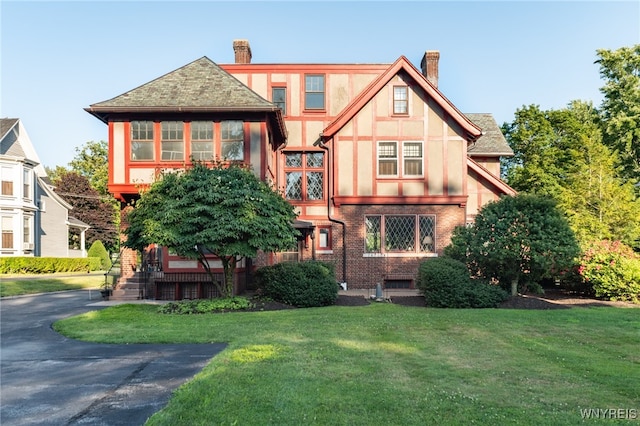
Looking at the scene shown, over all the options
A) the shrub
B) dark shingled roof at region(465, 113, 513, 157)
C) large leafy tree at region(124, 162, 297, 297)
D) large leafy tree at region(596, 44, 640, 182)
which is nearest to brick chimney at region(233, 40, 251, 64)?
large leafy tree at region(124, 162, 297, 297)

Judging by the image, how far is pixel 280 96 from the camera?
2214 cm

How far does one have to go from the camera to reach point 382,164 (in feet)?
67.2

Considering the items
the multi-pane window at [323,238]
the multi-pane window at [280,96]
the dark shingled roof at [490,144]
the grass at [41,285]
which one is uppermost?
the multi-pane window at [280,96]

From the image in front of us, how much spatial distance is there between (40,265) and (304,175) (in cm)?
1985

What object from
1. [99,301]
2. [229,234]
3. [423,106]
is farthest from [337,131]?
[99,301]

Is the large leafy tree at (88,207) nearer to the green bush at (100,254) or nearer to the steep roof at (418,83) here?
the green bush at (100,254)

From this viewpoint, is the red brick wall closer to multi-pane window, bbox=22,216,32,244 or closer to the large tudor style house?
the large tudor style house

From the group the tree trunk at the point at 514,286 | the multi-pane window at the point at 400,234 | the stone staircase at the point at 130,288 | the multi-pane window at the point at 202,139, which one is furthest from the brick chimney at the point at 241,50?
the tree trunk at the point at 514,286

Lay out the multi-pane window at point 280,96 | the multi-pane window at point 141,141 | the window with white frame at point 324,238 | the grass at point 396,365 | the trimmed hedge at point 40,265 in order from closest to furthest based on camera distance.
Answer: the grass at point 396,365 → the multi-pane window at point 141,141 → the window with white frame at point 324,238 → the multi-pane window at point 280,96 → the trimmed hedge at point 40,265

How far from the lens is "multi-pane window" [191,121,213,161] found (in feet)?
56.6

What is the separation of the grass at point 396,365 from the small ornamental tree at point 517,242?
97.7 inches

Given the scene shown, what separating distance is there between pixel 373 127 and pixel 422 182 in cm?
330

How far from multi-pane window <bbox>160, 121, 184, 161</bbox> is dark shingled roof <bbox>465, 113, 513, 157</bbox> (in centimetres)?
1438

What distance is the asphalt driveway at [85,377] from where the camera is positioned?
5.35 meters
